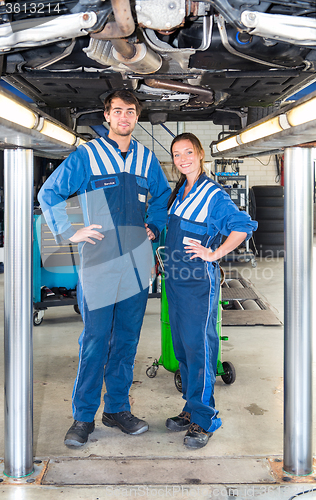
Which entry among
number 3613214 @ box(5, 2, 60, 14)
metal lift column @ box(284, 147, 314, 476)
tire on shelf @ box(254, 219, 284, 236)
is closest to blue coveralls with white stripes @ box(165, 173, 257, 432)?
metal lift column @ box(284, 147, 314, 476)

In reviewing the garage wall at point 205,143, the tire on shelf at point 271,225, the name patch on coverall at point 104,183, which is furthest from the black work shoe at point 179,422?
the garage wall at point 205,143

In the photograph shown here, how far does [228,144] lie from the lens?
2869 millimetres

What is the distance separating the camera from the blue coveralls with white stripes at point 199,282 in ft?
7.07

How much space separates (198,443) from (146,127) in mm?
10065

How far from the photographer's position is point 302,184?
188 centimetres

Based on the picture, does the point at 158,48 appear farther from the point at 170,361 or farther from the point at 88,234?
the point at 170,361

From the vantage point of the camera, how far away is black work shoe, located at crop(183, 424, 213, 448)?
219 centimetres

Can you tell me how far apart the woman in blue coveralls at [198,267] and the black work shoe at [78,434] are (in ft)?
1.61

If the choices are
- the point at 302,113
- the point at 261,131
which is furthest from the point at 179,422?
the point at 302,113

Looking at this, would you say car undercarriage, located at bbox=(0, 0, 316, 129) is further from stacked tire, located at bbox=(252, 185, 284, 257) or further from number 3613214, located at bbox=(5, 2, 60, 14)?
stacked tire, located at bbox=(252, 185, 284, 257)

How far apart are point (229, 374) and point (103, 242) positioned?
137 cm

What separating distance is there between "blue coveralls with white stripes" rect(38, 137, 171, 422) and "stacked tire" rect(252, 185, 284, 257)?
→ 22.6 feet

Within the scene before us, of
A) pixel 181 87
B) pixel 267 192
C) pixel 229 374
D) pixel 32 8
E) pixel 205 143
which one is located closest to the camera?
pixel 32 8

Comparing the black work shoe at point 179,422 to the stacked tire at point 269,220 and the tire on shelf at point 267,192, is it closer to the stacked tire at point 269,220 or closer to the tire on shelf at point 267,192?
the stacked tire at point 269,220
